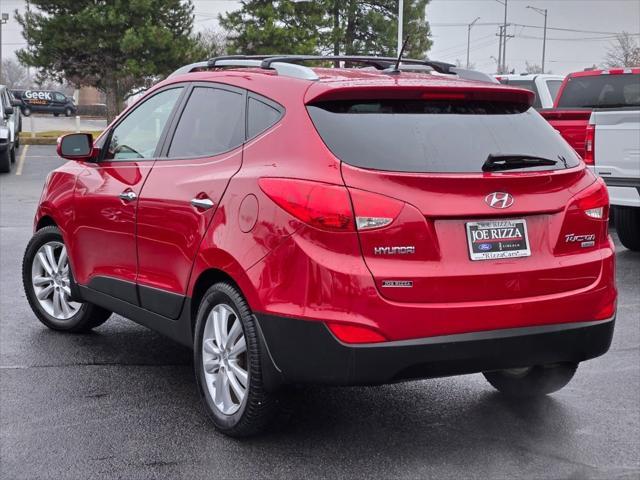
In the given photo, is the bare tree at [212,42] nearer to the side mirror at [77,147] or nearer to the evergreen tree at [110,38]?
the evergreen tree at [110,38]

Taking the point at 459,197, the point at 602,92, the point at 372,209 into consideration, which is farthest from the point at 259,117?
the point at 602,92

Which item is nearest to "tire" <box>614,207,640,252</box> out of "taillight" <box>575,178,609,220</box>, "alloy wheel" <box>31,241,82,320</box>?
"taillight" <box>575,178,609,220</box>

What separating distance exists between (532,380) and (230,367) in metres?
1.70

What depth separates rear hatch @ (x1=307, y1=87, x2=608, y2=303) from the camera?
3.88 metres

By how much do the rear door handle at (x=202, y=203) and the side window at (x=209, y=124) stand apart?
274 mm

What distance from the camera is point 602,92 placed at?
1291 centimetres

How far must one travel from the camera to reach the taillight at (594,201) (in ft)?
14.2

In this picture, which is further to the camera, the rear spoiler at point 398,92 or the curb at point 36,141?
the curb at point 36,141

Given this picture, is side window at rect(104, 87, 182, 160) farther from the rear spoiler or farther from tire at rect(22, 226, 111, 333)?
the rear spoiler

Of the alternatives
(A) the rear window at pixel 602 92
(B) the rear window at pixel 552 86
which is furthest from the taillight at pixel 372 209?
(B) the rear window at pixel 552 86

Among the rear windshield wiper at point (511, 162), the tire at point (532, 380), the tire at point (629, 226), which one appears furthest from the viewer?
the tire at point (629, 226)

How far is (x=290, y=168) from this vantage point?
161 inches

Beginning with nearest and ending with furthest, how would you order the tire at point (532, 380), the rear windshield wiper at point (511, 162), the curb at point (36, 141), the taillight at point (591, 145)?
the rear windshield wiper at point (511, 162) → the tire at point (532, 380) → the taillight at point (591, 145) → the curb at point (36, 141)

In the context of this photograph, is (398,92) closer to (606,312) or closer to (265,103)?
(265,103)
